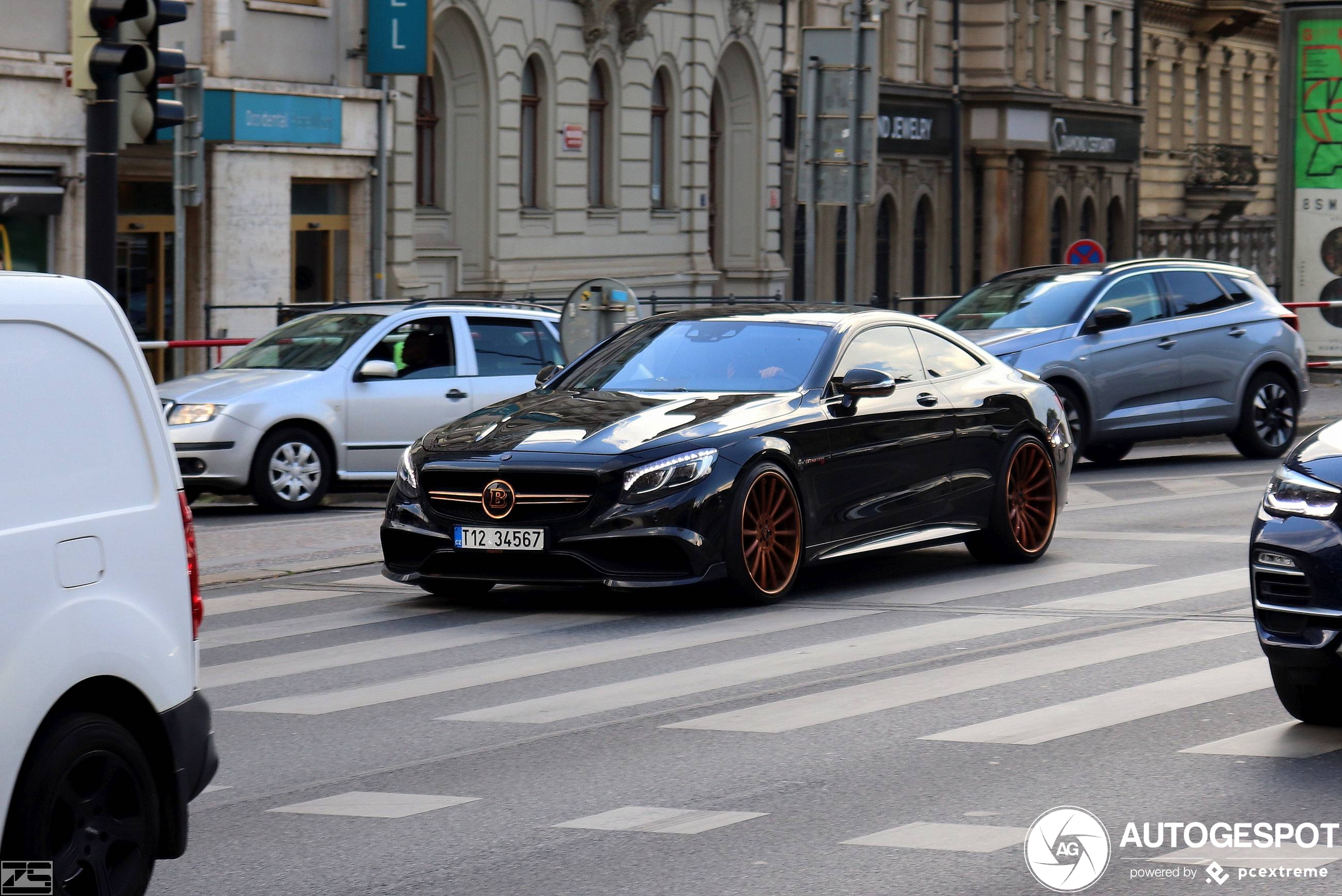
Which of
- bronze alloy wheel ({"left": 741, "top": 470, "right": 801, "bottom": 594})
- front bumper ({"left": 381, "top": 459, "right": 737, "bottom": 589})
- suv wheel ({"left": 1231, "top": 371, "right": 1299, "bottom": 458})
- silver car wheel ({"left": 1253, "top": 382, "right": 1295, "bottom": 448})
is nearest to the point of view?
front bumper ({"left": 381, "top": 459, "right": 737, "bottom": 589})

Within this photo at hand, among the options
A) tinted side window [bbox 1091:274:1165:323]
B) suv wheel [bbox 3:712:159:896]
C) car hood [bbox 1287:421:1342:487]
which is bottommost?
suv wheel [bbox 3:712:159:896]

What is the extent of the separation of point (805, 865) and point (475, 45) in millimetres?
27293

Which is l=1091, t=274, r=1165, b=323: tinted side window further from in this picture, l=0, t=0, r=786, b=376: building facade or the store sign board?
the store sign board

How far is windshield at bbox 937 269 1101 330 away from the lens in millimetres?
18844

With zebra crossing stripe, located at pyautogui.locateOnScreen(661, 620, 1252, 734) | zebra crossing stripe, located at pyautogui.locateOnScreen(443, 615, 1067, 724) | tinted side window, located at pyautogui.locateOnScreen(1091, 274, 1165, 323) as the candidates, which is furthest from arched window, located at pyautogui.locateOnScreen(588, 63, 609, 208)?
zebra crossing stripe, located at pyautogui.locateOnScreen(661, 620, 1252, 734)

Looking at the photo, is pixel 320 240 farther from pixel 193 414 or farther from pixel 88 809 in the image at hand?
pixel 88 809

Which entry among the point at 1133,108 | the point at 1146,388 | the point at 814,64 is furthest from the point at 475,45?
the point at 1133,108

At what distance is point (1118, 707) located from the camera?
820 cm

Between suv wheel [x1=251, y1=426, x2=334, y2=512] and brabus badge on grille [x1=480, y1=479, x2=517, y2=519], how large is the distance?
18.8 ft

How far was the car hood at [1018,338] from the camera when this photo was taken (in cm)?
1841

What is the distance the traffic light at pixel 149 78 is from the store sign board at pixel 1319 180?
61.4ft

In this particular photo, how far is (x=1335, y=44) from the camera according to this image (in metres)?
28.8

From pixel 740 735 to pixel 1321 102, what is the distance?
23299mm

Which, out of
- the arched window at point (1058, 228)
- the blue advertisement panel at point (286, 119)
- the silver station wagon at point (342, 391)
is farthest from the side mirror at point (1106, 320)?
the arched window at point (1058, 228)
